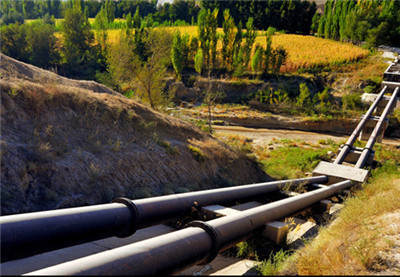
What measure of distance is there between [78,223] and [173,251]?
173 cm

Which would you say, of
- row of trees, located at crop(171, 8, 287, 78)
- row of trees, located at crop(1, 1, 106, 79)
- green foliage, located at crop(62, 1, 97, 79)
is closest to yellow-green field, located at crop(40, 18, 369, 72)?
row of trees, located at crop(171, 8, 287, 78)

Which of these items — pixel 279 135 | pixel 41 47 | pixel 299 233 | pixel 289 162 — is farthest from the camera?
pixel 41 47

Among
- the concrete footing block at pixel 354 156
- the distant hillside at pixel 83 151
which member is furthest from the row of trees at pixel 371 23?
the distant hillside at pixel 83 151

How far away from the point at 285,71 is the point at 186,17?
57.4 metres

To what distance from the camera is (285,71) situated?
5141cm

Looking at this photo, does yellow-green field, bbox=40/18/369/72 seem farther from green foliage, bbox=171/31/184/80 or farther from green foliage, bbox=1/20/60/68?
green foliage, bbox=1/20/60/68

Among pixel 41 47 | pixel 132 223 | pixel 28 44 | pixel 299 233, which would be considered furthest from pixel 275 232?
pixel 28 44

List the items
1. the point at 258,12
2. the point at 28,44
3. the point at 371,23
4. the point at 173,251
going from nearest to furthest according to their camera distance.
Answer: the point at 173,251 < the point at 28,44 < the point at 371,23 < the point at 258,12

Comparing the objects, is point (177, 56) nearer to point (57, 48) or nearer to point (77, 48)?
point (77, 48)

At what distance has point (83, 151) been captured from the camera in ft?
30.8

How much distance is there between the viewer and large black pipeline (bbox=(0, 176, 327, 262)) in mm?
4035

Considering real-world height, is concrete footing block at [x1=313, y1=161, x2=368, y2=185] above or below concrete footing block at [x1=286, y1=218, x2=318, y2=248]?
below

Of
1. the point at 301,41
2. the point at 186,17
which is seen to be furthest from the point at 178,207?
the point at 186,17

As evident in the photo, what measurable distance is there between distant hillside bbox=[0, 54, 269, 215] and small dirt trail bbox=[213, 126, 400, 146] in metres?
17.2
